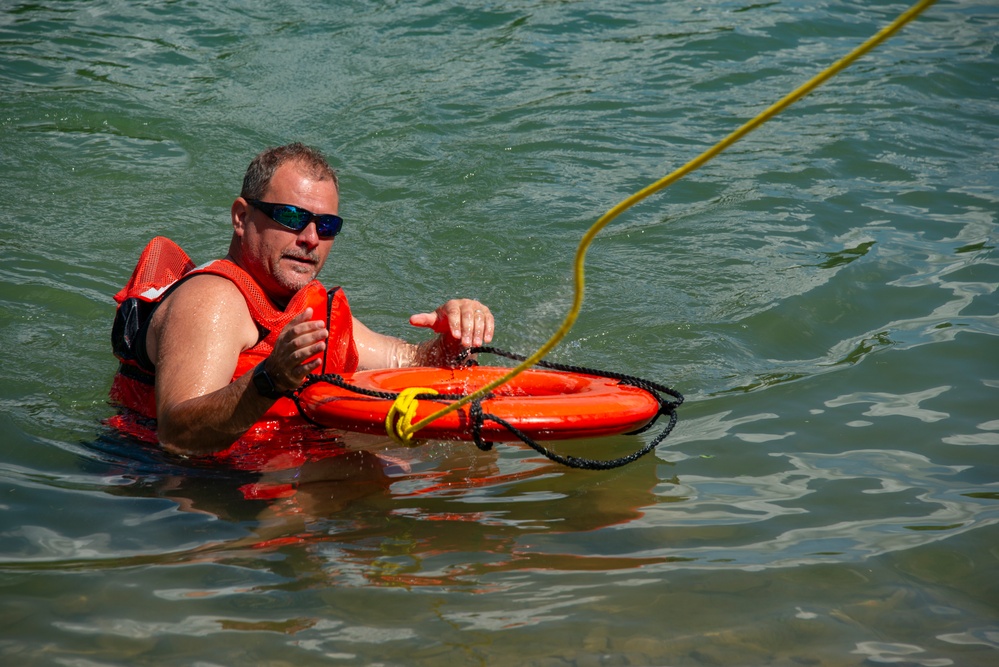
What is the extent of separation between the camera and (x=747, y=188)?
7.41 meters

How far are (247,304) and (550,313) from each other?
101 inches

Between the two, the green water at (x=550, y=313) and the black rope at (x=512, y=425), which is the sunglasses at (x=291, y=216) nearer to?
the black rope at (x=512, y=425)

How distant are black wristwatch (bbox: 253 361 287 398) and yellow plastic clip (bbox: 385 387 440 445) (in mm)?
447

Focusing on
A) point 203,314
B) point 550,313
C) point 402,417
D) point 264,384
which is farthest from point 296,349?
point 550,313

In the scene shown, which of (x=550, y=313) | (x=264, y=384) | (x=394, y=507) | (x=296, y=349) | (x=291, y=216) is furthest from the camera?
(x=550, y=313)

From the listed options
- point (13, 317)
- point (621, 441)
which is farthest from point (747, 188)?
point (13, 317)

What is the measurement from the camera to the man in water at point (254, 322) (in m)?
3.54

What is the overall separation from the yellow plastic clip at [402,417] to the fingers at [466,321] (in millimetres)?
637

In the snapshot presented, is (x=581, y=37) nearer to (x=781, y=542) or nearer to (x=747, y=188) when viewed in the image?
(x=747, y=188)

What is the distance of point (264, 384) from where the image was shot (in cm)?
349

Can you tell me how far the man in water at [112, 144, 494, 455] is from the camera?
354 cm

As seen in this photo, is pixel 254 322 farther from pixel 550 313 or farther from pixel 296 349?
pixel 550 313

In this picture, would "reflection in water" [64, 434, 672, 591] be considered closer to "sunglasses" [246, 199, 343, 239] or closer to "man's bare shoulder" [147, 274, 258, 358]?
"man's bare shoulder" [147, 274, 258, 358]

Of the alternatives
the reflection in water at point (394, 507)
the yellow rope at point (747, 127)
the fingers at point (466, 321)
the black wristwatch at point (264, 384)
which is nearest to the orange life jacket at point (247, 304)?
the reflection in water at point (394, 507)
